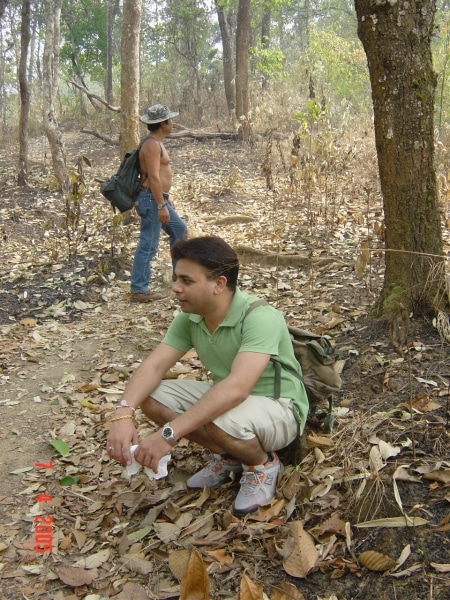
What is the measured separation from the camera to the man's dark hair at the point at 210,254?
2596mm

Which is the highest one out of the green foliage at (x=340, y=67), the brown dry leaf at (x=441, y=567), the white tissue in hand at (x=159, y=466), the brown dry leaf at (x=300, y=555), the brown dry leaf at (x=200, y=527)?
the green foliage at (x=340, y=67)

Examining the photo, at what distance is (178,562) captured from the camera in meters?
2.46

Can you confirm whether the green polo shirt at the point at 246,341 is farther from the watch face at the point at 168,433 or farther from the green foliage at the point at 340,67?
the green foliage at the point at 340,67

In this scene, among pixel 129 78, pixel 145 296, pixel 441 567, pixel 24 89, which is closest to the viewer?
pixel 441 567

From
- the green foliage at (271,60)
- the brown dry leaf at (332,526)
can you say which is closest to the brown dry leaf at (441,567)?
the brown dry leaf at (332,526)

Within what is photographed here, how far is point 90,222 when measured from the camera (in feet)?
27.2

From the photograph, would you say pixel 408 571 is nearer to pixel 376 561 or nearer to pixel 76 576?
pixel 376 561

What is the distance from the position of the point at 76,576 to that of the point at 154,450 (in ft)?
2.15

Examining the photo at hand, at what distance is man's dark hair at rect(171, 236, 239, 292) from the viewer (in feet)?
8.52

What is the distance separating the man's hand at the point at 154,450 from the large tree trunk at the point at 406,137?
1.62 metres

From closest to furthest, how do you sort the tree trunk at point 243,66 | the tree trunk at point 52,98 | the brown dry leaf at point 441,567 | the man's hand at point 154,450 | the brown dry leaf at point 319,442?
1. the brown dry leaf at point 441,567
2. the man's hand at point 154,450
3. the brown dry leaf at point 319,442
4. the tree trunk at point 52,98
5. the tree trunk at point 243,66

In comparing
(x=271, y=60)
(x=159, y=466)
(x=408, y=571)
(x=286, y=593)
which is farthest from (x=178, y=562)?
(x=271, y=60)

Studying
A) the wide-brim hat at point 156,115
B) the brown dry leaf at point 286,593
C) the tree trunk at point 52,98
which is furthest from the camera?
the tree trunk at point 52,98

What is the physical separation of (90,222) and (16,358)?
392 cm
